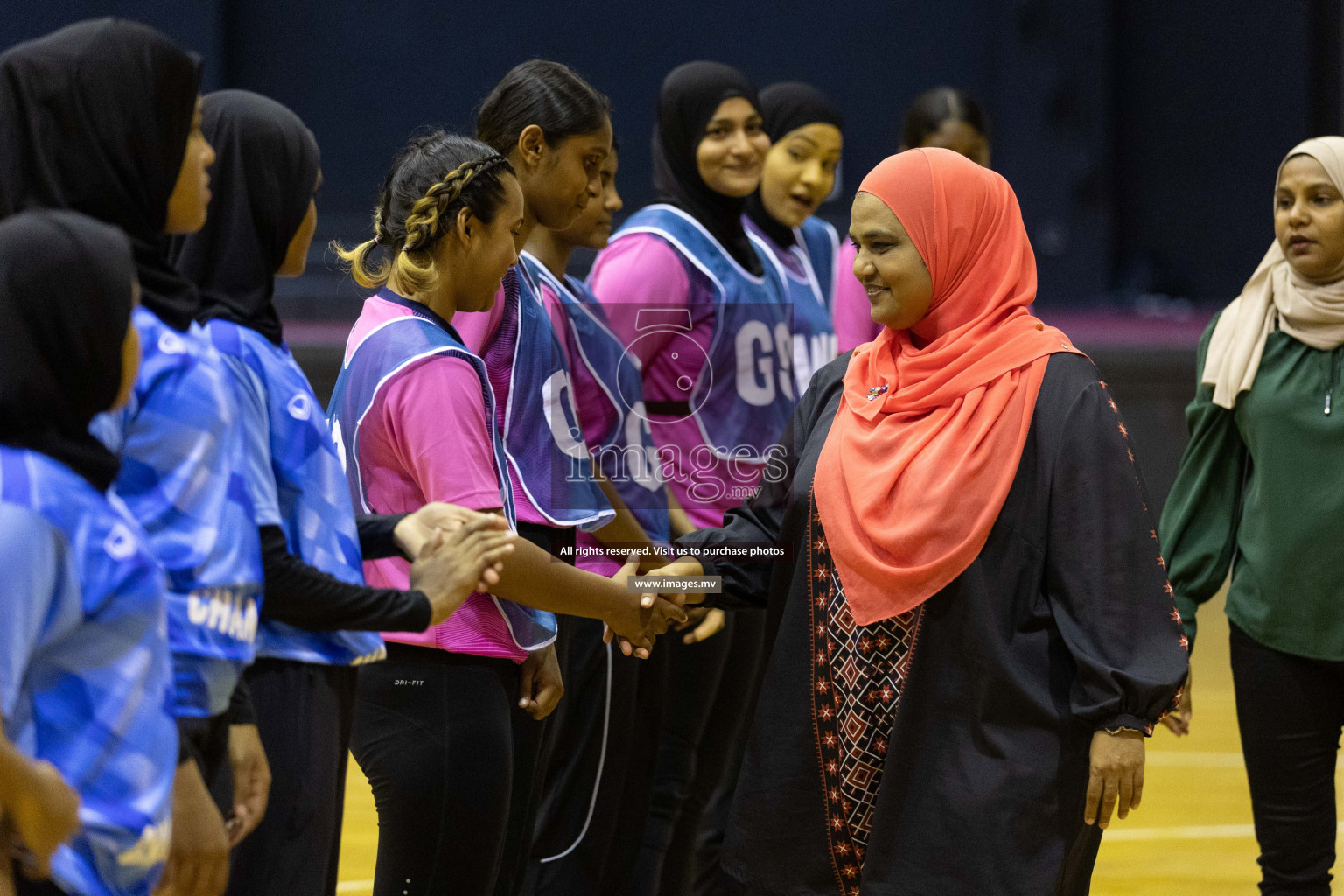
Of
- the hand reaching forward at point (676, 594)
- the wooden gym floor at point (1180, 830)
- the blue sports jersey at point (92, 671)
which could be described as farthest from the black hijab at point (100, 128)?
the wooden gym floor at point (1180, 830)

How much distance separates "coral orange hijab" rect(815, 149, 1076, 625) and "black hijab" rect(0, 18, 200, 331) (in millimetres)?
923

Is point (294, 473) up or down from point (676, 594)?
up

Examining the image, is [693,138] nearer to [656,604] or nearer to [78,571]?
[656,604]

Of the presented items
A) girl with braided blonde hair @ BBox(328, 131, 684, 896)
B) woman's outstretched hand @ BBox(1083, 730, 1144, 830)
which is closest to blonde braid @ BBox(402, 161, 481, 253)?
girl with braided blonde hair @ BBox(328, 131, 684, 896)

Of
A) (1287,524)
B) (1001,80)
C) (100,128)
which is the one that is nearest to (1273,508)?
(1287,524)

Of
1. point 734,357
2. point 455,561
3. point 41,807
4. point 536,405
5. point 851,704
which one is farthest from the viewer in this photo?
point 734,357

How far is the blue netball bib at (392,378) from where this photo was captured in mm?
1963

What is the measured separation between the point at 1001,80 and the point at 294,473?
29.9 feet

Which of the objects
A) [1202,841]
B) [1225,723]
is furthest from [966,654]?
[1225,723]

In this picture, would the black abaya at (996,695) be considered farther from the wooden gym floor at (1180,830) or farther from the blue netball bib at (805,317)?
the wooden gym floor at (1180,830)

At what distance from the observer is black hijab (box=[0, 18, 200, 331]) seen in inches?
57.4

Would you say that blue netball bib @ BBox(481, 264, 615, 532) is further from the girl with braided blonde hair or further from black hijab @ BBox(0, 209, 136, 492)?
black hijab @ BBox(0, 209, 136, 492)

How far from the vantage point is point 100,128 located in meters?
1.46

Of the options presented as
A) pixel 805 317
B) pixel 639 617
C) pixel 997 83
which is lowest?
pixel 997 83
